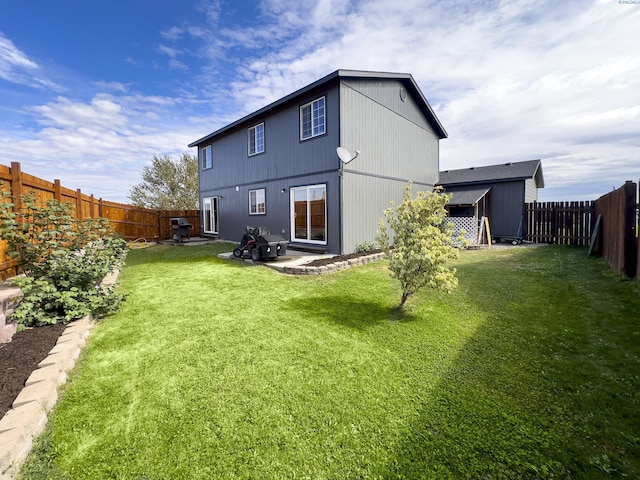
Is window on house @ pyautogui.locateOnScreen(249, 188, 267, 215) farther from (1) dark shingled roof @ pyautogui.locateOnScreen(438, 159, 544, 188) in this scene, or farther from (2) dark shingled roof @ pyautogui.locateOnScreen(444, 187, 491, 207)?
(1) dark shingled roof @ pyautogui.locateOnScreen(438, 159, 544, 188)

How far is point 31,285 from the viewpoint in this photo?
10.8 ft

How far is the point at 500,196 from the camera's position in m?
13.2

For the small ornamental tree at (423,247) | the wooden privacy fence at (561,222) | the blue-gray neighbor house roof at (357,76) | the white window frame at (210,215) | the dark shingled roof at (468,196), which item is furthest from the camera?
the white window frame at (210,215)

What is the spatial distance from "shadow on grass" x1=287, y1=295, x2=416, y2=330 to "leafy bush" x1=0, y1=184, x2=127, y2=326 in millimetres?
2769

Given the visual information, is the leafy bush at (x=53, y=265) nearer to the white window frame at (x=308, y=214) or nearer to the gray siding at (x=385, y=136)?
the white window frame at (x=308, y=214)

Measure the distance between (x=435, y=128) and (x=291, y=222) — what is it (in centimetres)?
859

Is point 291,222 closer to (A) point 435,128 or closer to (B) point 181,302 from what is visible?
(B) point 181,302

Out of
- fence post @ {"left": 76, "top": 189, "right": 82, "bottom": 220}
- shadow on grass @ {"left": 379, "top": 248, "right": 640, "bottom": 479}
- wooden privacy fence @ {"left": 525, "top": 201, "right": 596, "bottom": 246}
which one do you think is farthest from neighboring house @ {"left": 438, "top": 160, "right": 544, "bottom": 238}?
fence post @ {"left": 76, "top": 189, "right": 82, "bottom": 220}

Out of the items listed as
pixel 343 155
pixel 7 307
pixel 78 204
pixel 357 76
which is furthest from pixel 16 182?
pixel 357 76

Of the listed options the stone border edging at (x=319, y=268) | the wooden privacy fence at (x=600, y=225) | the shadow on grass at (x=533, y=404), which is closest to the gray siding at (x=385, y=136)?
the stone border edging at (x=319, y=268)

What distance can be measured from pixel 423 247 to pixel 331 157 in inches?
223

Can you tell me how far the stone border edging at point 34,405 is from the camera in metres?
1.60

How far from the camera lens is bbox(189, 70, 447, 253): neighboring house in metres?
8.52

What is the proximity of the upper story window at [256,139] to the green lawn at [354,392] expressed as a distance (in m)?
8.44
